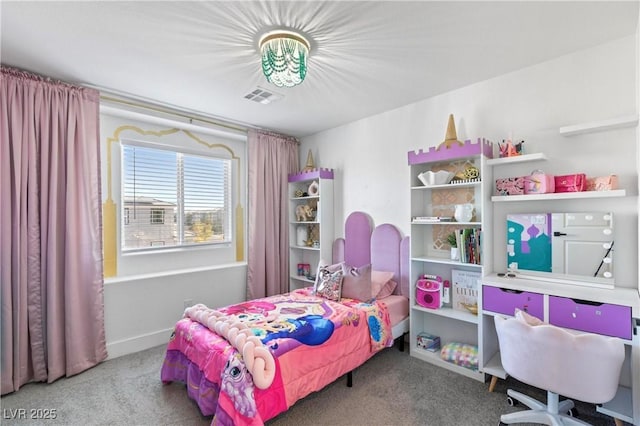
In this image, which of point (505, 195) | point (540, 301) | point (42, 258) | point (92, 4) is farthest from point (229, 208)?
point (540, 301)

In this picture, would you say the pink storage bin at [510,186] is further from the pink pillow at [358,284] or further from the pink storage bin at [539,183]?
the pink pillow at [358,284]

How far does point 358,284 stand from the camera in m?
2.93

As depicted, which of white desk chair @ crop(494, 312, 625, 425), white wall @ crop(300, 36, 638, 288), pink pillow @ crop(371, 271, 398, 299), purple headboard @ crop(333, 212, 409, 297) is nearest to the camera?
white desk chair @ crop(494, 312, 625, 425)

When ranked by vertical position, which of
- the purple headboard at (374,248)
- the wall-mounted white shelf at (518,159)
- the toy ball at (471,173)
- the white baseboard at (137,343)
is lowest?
the white baseboard at (137,343)

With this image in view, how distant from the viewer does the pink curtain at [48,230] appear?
7.66 feet

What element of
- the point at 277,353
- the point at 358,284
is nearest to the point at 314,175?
the point at 358,284

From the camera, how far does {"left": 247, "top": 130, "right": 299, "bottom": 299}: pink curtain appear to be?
3.92 metres

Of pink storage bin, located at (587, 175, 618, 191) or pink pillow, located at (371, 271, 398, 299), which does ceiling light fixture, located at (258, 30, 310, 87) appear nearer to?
pink pillow, located at (371, 271, 398, 299)

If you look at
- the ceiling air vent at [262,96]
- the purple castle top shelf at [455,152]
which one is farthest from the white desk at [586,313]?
the ceiling air vent at [262,96]

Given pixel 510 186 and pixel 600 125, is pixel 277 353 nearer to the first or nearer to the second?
pixel 510 186

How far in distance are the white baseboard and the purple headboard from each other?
2.11m

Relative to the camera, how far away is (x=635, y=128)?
205 centimetres

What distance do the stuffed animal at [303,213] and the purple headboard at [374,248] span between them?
20.5 inches

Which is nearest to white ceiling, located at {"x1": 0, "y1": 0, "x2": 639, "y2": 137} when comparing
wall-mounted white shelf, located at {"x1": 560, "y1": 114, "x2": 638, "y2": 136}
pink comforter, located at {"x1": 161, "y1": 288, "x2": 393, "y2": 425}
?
wall-mounted white shelf, located at {"x1": 560, "y1": 114, "x2": 638, "y2": 136}
